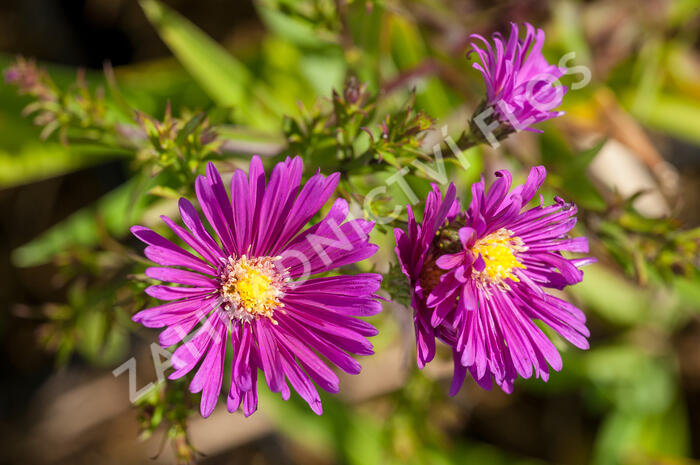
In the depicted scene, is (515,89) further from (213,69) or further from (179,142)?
(213,69)

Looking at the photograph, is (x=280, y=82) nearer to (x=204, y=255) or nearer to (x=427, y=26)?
(x=427, y=26)

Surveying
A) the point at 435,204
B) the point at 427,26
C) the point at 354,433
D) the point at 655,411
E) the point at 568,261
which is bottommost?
the point at 655,411

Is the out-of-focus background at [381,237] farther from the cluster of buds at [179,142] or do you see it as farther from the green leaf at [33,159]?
the cluster of buds at [179,142]

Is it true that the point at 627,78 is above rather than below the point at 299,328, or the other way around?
below

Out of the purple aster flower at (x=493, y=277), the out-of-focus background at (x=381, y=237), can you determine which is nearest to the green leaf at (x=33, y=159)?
the out-of-focus background at (x=381, y=237)

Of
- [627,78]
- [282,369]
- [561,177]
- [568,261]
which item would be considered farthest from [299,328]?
[627,78]

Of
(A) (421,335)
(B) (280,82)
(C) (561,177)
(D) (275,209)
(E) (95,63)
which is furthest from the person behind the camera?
(E) (95,63)

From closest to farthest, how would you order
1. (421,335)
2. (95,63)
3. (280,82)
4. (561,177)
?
(421,335) < (561,177) < (280,82) < (95,63)
